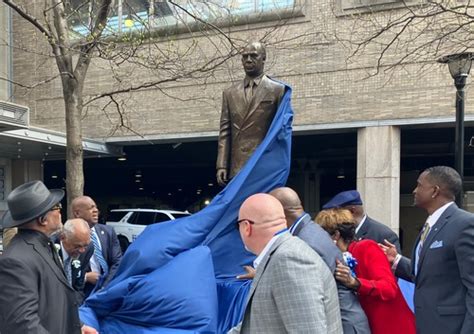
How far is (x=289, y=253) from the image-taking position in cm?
202


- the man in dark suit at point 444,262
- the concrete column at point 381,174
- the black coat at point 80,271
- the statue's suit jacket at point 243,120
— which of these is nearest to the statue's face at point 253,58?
the statue's suit jacket at point 243,120

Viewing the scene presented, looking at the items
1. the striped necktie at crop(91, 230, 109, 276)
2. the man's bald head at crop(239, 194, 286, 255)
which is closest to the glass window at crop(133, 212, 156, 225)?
the striped necktie at crop(91, 230, 109, 276)

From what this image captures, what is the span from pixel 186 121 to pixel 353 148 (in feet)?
23.0

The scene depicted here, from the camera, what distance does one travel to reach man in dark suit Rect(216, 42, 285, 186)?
4637 mm

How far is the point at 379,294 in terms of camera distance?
10.0 ft

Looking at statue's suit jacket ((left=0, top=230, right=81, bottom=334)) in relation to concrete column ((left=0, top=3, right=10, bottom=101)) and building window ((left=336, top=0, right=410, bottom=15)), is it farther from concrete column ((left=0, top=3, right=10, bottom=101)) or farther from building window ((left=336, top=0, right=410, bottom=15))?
concrete column ((left=0, top=3, right=10, bottom=101))

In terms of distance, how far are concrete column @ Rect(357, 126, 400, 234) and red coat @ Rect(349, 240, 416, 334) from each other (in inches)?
393

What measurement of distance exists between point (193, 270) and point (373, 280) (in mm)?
1398

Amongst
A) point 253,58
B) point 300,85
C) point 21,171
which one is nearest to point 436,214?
point 253,58

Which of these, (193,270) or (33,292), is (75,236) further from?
(33,292)

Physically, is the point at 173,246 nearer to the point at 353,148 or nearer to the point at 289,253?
the point at 289,253

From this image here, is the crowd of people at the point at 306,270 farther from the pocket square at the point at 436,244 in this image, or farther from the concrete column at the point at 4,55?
the concrete column at the point at 4,55

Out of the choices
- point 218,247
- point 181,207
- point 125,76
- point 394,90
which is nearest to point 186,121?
point 125,76

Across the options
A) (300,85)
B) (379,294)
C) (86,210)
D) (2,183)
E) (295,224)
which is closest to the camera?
(295,224)
